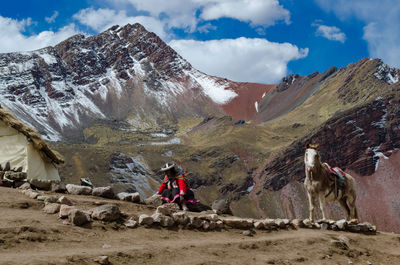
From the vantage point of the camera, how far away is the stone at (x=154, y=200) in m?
13.7

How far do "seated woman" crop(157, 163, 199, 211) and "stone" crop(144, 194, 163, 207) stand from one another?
21 cm

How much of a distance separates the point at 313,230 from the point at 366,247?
170cm

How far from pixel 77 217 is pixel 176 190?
563 centimetres

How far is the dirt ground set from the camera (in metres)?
7.24

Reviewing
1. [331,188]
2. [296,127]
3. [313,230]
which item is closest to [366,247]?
[313,230]

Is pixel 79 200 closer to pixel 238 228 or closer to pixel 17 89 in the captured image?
pixel 238 228

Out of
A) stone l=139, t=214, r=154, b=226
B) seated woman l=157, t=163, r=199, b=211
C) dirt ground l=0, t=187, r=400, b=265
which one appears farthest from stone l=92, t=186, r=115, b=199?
stone l=139, t=214, r=154, b=226

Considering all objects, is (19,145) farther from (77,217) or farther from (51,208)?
(77,217)

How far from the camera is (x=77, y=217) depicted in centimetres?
865

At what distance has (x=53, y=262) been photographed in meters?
6.44

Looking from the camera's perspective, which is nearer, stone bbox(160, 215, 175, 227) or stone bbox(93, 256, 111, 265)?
stone bbox(93, 256, 111, 265)

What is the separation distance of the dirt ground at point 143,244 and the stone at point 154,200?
1.33 metres

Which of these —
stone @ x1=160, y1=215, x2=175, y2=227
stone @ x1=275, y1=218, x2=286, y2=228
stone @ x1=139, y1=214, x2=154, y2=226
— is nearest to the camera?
stone @ x1=139, y1=214, x2=154, y2=226

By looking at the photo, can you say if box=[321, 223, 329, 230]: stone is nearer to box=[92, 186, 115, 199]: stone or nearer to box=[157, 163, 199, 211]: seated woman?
box=[157, 163, 199, 211]: seated woman
